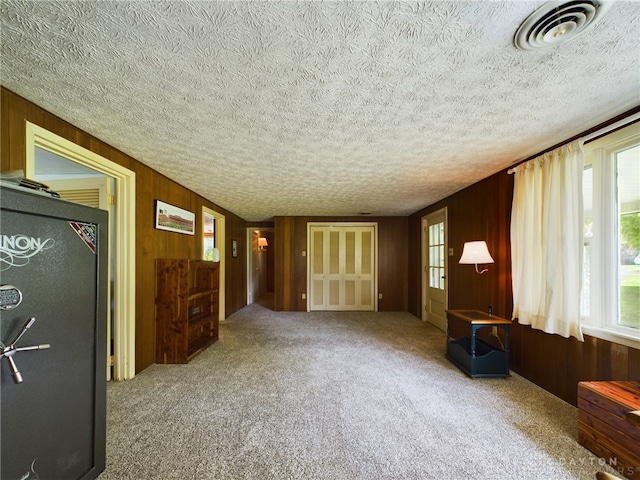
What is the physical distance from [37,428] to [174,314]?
1.89 metres

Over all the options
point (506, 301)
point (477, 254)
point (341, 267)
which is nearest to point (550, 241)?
point (477, 254)

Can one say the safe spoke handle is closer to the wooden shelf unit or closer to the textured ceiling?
the textured ceiling

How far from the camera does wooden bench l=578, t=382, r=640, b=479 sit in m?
1.41

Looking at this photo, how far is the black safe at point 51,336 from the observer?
104cm

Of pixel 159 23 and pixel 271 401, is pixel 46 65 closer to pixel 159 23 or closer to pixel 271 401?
pixel 159 23

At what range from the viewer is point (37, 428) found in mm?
1134

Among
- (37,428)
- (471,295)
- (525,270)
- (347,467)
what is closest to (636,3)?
(525,270)

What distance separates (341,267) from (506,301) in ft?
11.8

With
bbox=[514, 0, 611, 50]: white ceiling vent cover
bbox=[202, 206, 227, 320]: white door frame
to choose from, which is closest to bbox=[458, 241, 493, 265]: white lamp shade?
bbox=[514, 0, 611, 50]: white ceiling vent cover

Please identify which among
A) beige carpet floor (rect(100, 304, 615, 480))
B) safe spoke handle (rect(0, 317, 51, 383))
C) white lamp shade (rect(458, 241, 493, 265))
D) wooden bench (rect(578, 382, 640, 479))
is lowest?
beige carpet floor (rect(100, 304, 615, 480))

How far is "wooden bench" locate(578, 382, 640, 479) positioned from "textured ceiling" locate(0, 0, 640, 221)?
5.77 ft

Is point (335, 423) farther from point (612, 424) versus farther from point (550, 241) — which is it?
point (550, 241)

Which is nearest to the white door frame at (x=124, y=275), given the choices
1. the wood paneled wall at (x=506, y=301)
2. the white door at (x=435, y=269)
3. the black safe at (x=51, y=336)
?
the black safe at (x=51, y=336)

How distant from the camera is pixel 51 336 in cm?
120
